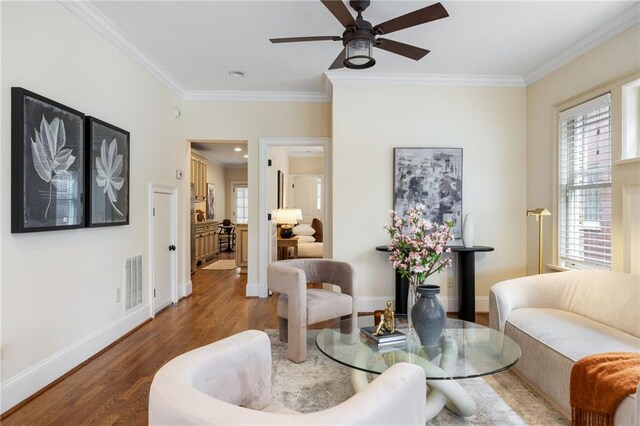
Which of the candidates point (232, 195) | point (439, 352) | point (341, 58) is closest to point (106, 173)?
point (341, 58)

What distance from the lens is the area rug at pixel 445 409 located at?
2.13 metres

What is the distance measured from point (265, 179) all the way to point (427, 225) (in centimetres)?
329

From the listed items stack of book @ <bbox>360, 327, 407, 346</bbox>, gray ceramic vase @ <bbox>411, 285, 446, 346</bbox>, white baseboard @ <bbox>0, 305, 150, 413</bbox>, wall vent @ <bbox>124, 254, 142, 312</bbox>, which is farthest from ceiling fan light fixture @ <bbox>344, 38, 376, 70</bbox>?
white baseboard @ <bbox>0, 305, 150, 413</bbox>

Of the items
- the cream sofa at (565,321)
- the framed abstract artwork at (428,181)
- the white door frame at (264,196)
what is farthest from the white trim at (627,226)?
the white door frame at (264,196)

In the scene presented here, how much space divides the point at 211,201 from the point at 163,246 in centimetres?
533

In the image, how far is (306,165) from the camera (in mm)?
9938

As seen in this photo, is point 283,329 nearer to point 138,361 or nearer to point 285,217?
point 138,361

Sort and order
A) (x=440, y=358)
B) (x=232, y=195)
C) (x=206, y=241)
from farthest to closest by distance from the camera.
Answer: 1. (x=232, y=195)
2. (x=206, y=241)
3. (x=440, y=358)

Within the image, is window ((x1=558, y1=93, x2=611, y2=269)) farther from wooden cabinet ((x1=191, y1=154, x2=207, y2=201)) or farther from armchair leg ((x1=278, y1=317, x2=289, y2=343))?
wooden cabinet ((x1=191, y1=154, x2=207, y2=201))

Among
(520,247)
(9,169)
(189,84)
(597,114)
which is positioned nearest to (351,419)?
(9,169)

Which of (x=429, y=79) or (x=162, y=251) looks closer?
(x=429, y=79)

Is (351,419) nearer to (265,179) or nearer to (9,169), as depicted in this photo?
(9,169)

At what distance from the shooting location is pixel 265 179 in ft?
Answer: 17.0

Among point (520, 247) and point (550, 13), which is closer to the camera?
point (550, 13)
